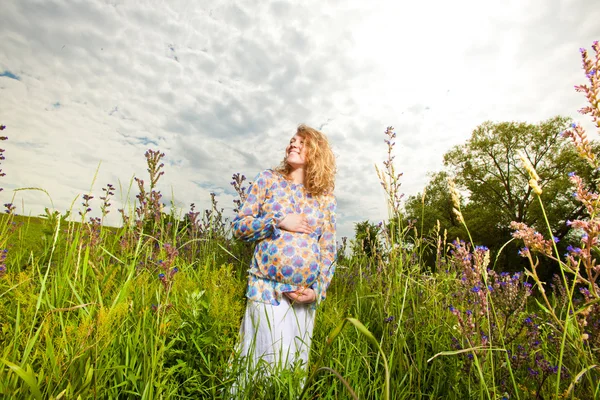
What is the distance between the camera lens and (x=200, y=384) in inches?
75.7

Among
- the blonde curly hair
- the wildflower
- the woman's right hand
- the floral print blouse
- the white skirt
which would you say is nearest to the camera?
the wildflower

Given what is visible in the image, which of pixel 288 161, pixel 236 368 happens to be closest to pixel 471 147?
pixel 288 161

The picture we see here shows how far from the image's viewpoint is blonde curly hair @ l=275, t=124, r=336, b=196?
10.1ft

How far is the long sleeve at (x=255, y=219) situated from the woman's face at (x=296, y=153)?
340mm

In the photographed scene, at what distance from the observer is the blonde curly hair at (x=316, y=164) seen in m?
3.07

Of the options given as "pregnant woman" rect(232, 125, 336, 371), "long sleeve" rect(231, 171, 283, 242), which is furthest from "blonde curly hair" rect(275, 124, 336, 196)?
"long sleeve" rect(231, 171, 283, 242)

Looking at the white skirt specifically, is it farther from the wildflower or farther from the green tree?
the green tree

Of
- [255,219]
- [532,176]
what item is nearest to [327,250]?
[255,219]

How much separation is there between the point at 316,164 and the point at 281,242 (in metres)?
0.88

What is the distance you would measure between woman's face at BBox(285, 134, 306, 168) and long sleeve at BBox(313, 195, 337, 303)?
43 cm

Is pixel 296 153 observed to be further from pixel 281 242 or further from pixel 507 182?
pixel 507 182

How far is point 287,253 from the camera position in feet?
8.44

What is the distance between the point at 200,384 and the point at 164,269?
0.82 meters

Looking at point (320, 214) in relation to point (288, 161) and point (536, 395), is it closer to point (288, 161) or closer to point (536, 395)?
point (288, 161)
